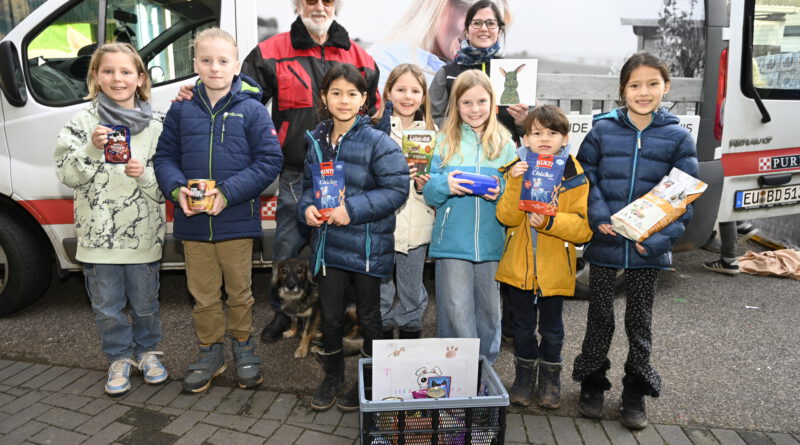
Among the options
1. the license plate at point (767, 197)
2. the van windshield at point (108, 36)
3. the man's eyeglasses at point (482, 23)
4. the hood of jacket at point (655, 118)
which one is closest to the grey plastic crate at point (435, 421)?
the hood of jacket at point (655, 118)

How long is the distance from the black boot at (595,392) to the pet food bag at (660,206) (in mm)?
823

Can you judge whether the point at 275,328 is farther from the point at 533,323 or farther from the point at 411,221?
the point at 533,323

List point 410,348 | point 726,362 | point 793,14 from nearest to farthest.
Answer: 1. point 410,348
2. point 726,362
3. point 793,14

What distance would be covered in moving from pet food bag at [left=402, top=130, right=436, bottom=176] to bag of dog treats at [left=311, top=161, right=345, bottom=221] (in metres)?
0.46

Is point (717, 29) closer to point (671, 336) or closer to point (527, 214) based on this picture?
point (671, 336)

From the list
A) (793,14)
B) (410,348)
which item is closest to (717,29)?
(793,14)

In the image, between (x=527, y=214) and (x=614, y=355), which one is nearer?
(x=527, y=214)

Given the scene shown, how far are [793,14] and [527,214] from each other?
12.3ft

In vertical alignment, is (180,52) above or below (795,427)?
A: above

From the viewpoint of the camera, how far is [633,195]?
109 inches

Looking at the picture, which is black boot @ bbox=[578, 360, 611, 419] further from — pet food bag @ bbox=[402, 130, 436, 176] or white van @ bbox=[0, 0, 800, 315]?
white van @ bbox=[0, 0, 800, 315]

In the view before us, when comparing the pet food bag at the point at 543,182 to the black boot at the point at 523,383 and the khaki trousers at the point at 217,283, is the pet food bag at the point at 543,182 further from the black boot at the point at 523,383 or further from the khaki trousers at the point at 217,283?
the khaki trousers at the point at 217,283

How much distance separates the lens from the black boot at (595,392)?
303cm

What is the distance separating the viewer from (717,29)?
434 centimetres
